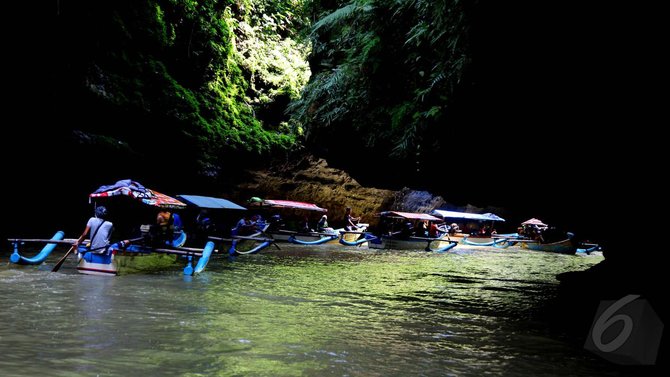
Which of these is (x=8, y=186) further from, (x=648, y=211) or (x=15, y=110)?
(x=648, y=211)

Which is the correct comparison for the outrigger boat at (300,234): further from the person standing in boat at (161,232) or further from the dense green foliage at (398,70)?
the dense green foliage at (398,70)

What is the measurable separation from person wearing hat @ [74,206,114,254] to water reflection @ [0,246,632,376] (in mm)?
713

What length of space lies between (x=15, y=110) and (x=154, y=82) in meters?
7.35

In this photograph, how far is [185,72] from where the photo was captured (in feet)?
92.4

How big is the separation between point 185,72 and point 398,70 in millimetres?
21013

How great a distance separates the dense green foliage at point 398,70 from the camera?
8.08m

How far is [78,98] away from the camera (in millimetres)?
20969

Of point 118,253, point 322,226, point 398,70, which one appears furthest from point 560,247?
point 118,253

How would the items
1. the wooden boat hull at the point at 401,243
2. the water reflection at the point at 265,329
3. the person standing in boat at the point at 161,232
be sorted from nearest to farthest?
the water reflection at the point at 265,329 < the person standing in boat at the point at 161,232 < the wooden boat hull at the point at 401,243

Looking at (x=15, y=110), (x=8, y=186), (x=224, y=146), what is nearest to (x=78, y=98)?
(x=15, y=110)

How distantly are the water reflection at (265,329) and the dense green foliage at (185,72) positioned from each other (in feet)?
28.8

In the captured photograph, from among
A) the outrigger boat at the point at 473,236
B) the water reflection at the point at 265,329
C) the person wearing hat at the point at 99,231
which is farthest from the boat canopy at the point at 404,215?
the person wearing hat at the point at 99,231

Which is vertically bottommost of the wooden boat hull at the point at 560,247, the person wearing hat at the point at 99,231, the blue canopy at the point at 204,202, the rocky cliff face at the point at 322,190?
the wooden boat hull at the point at 560,247

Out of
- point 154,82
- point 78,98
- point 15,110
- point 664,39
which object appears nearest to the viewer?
point 664,39
